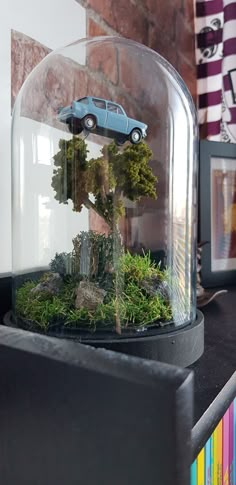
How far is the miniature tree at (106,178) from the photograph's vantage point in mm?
475

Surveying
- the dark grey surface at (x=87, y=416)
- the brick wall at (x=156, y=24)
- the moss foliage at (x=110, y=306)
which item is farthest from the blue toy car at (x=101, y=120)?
the brick wall at (x=156, y=24)

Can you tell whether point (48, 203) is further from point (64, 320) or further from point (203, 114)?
point (203, 114)

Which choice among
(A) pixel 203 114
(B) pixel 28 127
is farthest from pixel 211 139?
(B) pixel 28 127

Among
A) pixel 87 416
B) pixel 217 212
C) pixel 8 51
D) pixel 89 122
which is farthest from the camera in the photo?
pixel 217 212

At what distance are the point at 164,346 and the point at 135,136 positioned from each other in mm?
253

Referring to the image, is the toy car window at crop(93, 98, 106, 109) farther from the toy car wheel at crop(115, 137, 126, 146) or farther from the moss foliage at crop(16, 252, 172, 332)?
the moss foliage at crop(16, 252, 172, 332)

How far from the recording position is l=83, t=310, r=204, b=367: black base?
41 centimetres

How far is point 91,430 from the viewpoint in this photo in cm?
27

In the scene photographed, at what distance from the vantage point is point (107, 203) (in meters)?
0.48

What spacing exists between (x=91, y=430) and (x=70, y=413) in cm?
2

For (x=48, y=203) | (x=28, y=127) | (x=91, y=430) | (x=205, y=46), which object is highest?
(x=205, y=46)

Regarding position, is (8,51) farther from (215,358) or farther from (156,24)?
(156,24)

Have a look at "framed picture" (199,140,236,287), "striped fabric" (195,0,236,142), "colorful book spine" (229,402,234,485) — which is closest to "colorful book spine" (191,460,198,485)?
"colorful book spine" (229,402,234,485)

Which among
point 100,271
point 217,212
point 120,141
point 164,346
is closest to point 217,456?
point 164,346
